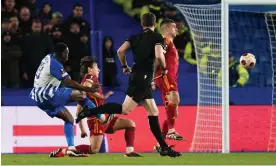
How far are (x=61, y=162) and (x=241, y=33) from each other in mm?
7238

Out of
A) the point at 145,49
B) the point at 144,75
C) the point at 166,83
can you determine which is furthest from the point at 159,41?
the point at 166,83

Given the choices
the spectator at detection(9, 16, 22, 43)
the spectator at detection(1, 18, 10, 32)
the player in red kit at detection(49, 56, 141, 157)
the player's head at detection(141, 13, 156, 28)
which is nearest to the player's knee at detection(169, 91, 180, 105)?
the player in red kit at detection(49, 56, 141, 157)

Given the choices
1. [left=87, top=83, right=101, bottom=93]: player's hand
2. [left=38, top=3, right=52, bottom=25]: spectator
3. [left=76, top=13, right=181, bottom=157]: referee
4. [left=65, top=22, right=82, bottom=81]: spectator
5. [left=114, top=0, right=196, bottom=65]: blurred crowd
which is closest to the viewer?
[left=76, top=13, right=181, bottom=157]: referee

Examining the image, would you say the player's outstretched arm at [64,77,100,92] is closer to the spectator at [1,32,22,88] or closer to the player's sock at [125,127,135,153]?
the player's sock at [125,127,135,153]

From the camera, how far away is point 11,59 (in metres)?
15.9

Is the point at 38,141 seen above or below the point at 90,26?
below

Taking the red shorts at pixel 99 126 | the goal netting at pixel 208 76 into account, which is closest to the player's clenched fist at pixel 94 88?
the red shorts at pixel 99 126

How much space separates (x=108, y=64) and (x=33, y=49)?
4.36ft

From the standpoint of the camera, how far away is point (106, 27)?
17922 mm

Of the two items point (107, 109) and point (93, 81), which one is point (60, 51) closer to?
point (93, 81)

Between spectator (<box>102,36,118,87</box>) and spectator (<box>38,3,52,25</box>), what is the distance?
1.25 m

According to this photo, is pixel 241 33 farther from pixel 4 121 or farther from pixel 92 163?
pixel 92 163

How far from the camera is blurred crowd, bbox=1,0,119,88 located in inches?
627

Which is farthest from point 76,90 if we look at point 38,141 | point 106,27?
point 106,27
